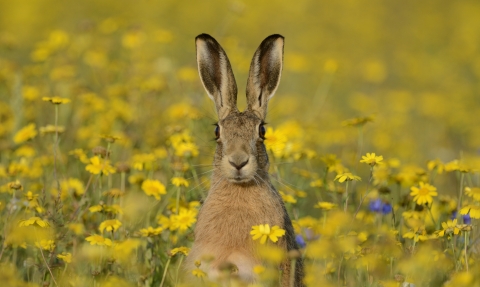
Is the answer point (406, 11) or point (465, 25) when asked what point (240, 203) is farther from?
point (406, 11)

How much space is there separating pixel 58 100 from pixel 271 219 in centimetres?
168

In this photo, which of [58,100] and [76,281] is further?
[58,100]

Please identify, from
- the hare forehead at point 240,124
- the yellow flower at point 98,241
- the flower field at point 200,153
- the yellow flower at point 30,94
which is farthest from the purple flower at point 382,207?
the yellow flower at point 30,94

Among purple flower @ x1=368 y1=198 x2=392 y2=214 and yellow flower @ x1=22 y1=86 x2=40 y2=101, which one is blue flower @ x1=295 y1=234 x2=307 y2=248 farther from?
yellow flower @ x1=22 y1=86 x2=40 y2=101

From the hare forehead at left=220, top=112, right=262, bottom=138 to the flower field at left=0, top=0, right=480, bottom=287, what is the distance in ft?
1.75

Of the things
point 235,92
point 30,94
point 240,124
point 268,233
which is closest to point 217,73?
point 235,92

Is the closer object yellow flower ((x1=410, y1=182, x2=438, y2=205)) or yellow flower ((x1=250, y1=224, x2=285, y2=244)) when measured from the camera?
yellow flower ((x1=250, y1=224, x2=285, y2=244))

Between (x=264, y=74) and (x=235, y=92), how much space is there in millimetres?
258

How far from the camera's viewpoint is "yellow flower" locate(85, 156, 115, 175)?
531 cm

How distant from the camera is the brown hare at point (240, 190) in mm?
4656

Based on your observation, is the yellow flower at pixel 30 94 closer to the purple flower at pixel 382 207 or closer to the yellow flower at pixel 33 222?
the yellow flower at pixel 33 222

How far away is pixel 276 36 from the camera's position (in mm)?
5395

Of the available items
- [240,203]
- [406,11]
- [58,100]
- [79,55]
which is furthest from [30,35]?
[240,203]

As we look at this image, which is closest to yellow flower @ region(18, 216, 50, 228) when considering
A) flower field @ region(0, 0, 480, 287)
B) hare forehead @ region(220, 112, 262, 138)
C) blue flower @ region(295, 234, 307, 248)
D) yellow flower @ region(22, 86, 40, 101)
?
flower field @ region(0, 0, 480, 287)
